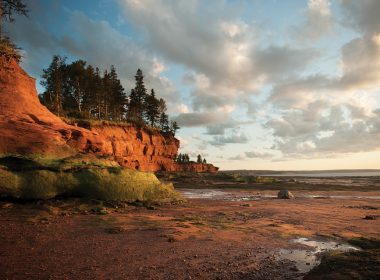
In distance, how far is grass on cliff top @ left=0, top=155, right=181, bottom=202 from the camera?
44.3 feet

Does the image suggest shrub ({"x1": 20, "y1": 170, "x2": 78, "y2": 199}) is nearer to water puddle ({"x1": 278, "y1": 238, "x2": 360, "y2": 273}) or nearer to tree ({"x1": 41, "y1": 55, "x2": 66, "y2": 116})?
water puddle ({"x1": 278, "y1": 238, "x2": 360, "y2": 273})

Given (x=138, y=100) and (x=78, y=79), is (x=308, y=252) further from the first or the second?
(x=138, y=100)

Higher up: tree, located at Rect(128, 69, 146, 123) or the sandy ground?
tree, located at Rect(128, 69, 146, 123)

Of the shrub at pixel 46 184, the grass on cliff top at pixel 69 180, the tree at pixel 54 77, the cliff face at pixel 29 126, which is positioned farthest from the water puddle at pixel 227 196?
the tree at pixel 54 77

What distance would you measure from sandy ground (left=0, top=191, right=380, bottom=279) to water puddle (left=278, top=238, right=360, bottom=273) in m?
0.26

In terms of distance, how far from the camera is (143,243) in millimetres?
8516

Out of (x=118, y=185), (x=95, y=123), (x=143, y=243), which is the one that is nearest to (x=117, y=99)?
(x=95, y=123)

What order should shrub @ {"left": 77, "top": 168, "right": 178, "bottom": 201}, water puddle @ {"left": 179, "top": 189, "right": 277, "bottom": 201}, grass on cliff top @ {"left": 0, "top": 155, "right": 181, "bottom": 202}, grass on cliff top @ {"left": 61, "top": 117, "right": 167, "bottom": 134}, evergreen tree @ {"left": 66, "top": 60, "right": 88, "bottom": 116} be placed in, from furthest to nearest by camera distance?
evergreen tree @ {"left": 66, "top": 60, "right": 88, "bottom": 116}, grass on cliff top @ {"left": 61, "top": 117, "right": 167, "bottom": 134}, water puddle @ {"left": 179, "top": 189, "right": 277, "bottom": 201}, shrub @ {"left": 77, "top": 168, "right": 178, "bottom": 201}, grass on cliff top @ {"left": 0, "top": 155, "right": 181, "bottom": 202}

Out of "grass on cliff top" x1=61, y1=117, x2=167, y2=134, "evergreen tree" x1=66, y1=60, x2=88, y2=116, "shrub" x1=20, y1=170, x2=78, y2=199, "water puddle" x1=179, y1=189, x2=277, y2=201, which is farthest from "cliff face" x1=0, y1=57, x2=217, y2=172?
"evergreen tree" x1=66, y1=60, x2=88, y2=116

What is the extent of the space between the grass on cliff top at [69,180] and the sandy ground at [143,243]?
79 cm

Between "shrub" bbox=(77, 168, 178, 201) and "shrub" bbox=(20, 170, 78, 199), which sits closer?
"shrub" bbox=(20, 170, 78, 199)

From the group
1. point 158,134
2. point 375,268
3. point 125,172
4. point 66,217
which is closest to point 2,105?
point 125,172

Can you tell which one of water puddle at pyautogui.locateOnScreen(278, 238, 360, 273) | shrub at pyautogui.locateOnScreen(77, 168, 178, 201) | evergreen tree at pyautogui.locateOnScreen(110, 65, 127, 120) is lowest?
water puddle at pyautogui.locateOnScreen(278, 238, 360, 273)

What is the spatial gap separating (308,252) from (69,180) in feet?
38.0
